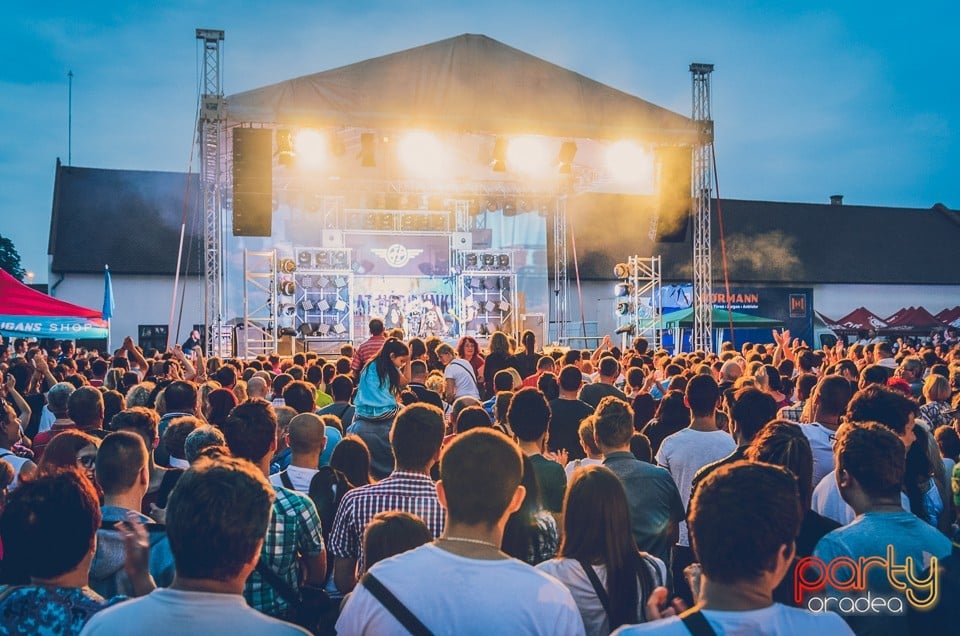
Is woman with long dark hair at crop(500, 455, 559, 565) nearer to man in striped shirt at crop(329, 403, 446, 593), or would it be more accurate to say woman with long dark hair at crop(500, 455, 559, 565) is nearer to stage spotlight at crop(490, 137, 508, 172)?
man in striped shirt at crop(329, 403, 446, 593)

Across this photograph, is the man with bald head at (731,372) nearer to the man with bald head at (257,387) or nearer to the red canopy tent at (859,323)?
the man with bald head at (257,387)

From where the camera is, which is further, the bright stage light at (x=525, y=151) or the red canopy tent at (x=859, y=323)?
the red canopy tent at (x=859, y=323)

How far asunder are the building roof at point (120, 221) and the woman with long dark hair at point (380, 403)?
878 inches

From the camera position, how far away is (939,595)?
93.7 inches

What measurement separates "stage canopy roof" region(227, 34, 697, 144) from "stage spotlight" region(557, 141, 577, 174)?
170 centimetres

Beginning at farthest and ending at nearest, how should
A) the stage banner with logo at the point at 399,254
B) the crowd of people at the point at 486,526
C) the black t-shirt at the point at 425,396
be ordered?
the stage banner with logo at the point at 399,254 → the black t-shirt at the point at 425,396 → the crowd of people at the point at 486,526

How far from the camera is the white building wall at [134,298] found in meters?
27.3

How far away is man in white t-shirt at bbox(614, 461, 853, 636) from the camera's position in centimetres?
170

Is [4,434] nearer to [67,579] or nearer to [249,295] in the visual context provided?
[67,579]

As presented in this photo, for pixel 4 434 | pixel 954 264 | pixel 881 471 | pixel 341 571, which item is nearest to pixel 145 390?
pixel 4 434

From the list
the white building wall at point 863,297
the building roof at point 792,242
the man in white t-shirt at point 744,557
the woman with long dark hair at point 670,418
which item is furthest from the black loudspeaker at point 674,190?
the white building wall at point 863,297

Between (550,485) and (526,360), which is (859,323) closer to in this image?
(526,360)

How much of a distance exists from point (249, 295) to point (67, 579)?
18753 millimetres

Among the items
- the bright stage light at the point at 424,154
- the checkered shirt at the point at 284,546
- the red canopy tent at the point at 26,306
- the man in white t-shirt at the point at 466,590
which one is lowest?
the checkered shirt at the point at 284,546
